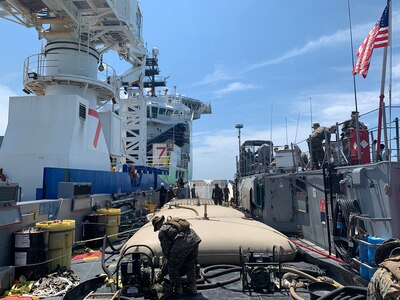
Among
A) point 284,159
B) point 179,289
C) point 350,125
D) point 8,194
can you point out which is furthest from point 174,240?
point 284,159

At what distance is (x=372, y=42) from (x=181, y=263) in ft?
17.8

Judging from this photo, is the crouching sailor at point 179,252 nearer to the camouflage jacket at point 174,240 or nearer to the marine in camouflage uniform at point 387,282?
the camouflage jacket at point 174,240

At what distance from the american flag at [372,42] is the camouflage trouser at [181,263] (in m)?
4.94

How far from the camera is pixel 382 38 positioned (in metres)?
6.26

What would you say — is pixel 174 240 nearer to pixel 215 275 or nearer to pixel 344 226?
pixel 215 275

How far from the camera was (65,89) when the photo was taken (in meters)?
13.6

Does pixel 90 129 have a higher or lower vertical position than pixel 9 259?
higher

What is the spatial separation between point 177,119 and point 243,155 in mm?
21329

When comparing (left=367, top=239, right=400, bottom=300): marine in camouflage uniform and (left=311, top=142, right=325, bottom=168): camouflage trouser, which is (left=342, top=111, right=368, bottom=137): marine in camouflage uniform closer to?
(left=311, top=142, right=325, bottom=168): camouflage trouser

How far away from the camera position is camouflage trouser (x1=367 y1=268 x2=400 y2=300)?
79.2 inches

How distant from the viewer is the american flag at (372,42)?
20.4 feet

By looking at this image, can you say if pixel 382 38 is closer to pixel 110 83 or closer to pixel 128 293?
pixel 128 293

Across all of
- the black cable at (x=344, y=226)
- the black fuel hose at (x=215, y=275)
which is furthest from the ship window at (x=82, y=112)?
the black cable at (x=344, y=226)

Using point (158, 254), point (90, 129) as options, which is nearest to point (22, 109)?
point (90, 129)
